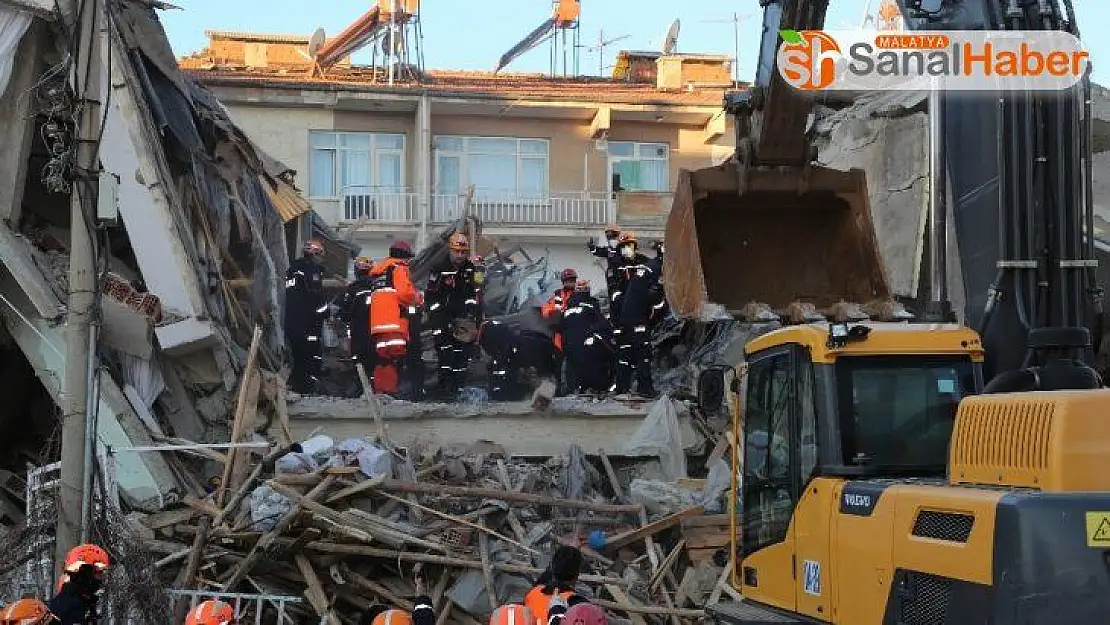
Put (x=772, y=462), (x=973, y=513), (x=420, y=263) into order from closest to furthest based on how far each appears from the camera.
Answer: (x=973, y=513) < (x=772, y=462) < (x=420, y=263)

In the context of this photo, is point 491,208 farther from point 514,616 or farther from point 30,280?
point 514,616

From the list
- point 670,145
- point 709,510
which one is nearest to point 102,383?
point 709,510

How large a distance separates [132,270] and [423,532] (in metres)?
4.98

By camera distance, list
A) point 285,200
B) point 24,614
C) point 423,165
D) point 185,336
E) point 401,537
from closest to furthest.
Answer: point 24,614 → point 401,537 → point 185,336 → point 285,200 → point 423,165

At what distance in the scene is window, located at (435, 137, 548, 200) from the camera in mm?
32781

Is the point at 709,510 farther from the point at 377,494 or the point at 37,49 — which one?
the point at 37,49

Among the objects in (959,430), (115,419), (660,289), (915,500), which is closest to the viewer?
(915,500)

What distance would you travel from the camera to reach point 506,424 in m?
13.5

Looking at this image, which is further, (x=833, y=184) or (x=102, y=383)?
(x=102, y=383)

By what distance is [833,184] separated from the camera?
9617 millimetres

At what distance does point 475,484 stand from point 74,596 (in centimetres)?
522

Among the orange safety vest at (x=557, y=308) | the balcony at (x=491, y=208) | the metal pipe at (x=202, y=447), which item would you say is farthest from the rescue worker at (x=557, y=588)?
the balcony at (x=491, y=208)

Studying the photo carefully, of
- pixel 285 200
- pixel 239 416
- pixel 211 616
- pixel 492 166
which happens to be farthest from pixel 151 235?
pixel 492 166

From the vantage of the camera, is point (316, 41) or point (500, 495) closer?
point (500, 495)
